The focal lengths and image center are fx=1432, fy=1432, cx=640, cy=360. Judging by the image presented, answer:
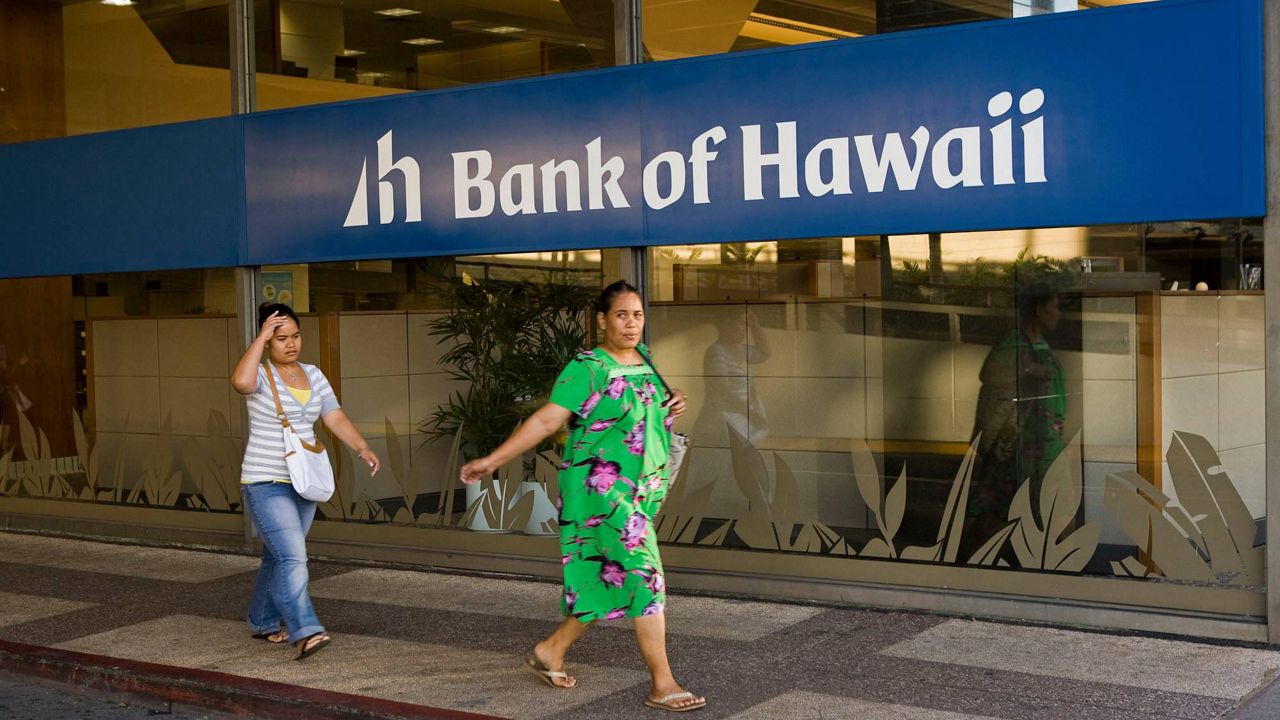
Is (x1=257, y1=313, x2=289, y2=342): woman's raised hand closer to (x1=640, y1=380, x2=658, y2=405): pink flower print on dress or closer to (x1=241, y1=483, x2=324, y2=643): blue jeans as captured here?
(x1=241, y1=483, x2=324, y2=643): blue jeans

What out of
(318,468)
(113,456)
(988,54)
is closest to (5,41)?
(113,456)

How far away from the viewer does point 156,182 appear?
34.7 ft

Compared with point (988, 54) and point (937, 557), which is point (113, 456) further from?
point (988, 54)

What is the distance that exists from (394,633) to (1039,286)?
12.7 feet

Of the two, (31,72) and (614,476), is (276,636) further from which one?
(31,72)

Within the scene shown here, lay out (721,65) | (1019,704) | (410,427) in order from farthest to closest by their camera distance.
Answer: (410,427), (721,65), (1019,704)

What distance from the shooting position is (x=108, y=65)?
10961mm

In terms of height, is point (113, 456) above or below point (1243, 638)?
above

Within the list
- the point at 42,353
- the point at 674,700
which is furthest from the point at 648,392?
the point at 42,353

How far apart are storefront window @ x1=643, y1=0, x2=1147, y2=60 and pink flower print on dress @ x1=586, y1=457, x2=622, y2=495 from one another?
3.12 m

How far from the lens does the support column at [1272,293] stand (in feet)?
22.0

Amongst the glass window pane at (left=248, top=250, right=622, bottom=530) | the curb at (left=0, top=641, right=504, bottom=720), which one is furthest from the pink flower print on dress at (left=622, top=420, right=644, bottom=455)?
the glass window pane at (left=248, top=250, right=622, bottom=530)

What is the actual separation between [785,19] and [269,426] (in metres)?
3.63

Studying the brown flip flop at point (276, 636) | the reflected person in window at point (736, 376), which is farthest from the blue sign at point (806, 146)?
the brown flip flop at point (276, 636)
